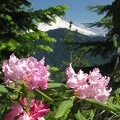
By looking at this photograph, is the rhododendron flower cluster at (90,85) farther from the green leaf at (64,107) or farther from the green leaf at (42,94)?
the green leaf at (42,94)

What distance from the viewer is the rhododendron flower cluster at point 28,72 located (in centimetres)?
190

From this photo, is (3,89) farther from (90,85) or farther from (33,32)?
(33,32)

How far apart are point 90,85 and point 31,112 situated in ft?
1.01

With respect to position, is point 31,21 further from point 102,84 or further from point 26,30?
point 102,84

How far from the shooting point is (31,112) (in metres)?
1.92

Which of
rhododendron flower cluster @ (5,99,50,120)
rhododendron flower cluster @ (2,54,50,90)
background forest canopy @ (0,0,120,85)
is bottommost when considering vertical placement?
rhododendron flower cluster @ (5,99,50,120)

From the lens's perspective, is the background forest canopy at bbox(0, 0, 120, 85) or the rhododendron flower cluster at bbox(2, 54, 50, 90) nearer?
the rhododendron flower cluster at bbox(2, 54, 50, 90)

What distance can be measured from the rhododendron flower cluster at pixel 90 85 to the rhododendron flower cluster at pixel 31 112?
0.59 feet

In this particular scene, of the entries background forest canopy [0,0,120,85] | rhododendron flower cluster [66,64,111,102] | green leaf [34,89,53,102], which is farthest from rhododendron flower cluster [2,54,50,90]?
background forest canopy [0,0,120,85]

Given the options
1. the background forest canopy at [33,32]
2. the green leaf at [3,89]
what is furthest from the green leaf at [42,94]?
the background forest canopy at [33,32]

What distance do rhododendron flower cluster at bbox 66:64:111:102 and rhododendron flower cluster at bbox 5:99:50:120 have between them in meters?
0.18

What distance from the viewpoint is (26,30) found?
16016 millimetres

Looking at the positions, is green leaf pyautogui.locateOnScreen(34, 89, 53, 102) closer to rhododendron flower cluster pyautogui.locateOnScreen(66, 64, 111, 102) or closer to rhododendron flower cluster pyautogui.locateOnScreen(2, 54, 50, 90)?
rhododendron flower cluster pyautogui.locateOnScreen(2, 54, 50, 90)

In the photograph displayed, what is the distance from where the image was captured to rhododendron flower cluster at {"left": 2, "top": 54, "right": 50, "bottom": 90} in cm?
190
